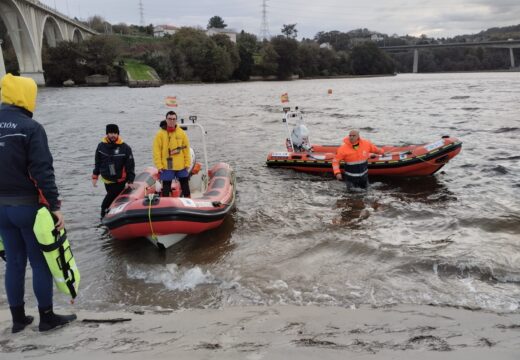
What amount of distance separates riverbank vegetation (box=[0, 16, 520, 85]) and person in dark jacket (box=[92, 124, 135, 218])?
4869cm

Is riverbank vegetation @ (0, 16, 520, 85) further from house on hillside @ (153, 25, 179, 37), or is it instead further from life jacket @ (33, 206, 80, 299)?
life jacket @ (33, 206, 80, 299)

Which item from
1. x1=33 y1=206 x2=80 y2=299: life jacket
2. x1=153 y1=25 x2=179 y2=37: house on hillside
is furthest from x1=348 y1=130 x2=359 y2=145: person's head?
x1=153 y1=25 x2=179 y2=37: house on hillside

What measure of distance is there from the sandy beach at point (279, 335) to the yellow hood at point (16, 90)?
1795mm

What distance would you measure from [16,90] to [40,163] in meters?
0.57

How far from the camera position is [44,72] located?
2303 inches

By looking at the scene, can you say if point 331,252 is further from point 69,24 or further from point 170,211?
point 69,24

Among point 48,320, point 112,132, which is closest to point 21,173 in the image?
point 48,320

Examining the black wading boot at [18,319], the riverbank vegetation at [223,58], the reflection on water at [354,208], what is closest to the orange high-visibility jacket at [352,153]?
the reflection on water at [354,208]

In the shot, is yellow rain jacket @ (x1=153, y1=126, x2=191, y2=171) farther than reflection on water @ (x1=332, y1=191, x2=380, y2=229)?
No

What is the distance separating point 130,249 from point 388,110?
2180 centimetres

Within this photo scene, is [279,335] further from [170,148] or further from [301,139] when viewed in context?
[301,139]

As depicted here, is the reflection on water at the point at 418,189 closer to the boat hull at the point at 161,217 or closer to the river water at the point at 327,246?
the river water at the point at 327,246

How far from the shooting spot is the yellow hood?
10.2 ft

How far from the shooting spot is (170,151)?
21.2 feet
